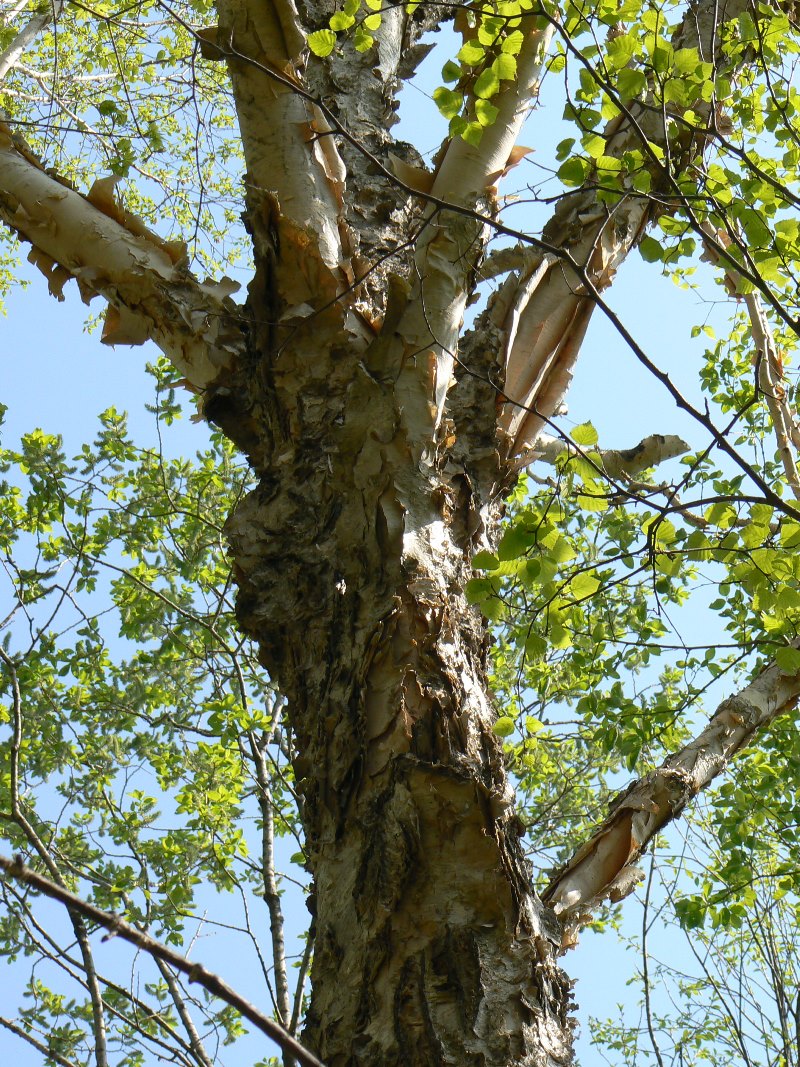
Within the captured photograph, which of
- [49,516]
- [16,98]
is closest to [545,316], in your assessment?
[49,516]

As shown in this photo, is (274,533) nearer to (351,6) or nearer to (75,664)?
(351,6)

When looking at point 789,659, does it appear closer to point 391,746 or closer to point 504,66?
point 391,746

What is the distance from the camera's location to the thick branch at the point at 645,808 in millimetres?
2271

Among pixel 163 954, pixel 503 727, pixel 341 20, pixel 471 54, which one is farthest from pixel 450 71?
pixel 163 954

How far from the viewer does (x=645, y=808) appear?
8.02 feet

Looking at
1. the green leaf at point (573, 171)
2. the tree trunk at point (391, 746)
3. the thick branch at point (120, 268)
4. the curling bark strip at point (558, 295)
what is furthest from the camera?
the curling bark strip at point (558, 295)

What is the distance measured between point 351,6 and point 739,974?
4.47 m

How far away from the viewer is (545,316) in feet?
9.86

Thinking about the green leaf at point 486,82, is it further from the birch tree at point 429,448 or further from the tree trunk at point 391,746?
the tree trunk at point 391,746

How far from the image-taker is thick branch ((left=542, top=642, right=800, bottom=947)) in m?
2.27

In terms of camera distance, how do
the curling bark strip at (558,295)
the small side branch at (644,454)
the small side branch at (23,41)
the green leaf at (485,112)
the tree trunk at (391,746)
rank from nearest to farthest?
the tree trunk at (391,746) < the green leaf at (485,112) < the curling bark strip at (558,295) < the small side branch at (644,454) < the small side branch at (23,41)

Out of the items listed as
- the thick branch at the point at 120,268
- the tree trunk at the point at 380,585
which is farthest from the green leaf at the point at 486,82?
the thick branch at the point at 120,268

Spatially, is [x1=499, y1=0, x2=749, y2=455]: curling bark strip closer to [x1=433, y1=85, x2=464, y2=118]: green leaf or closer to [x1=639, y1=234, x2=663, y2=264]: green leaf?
[x1=639, y1=234, x2=663, y2=264]: green leaf

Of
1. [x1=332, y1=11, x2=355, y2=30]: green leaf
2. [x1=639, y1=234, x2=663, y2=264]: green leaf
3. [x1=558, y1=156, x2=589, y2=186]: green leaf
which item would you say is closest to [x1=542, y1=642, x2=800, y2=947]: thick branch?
[x1=639, y1=234, x2=663, y2=264]: green leaf
